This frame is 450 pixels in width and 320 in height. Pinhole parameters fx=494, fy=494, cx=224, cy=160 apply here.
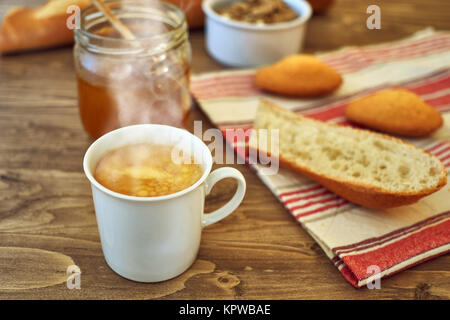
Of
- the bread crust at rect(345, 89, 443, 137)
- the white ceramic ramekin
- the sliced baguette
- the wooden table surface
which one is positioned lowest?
the wooden table surface

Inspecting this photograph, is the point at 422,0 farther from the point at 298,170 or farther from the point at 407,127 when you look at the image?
the point at 298,170

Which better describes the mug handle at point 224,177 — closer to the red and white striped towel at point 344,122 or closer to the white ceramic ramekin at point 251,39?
the red and white striped towel at point 344,122

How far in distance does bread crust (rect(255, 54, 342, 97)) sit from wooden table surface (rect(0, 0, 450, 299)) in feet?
0.64

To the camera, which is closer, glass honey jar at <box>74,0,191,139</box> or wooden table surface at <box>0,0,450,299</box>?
wooden table surface at <box>0,0,450,299</box>

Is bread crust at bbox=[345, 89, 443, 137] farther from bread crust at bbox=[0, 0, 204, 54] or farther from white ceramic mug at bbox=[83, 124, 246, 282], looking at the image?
bread crust at bbox=[0, 0, 204, 54]

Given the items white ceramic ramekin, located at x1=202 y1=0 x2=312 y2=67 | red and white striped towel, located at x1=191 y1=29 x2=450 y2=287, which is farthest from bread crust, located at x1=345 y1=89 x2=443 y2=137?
white ceramic ramekin, located at x1=202 y1=0 x2=312 y2=67

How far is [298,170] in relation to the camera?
94 cm

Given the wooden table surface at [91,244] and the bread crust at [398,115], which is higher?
the bread crust at [398,115]

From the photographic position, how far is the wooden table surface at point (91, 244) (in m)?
0.74

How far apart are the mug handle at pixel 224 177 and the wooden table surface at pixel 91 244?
69mm

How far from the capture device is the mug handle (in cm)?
73

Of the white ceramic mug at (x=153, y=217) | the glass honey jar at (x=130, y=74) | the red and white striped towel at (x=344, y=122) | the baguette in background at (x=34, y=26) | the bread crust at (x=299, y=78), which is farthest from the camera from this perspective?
the baguette in background at (x=34, y=26)

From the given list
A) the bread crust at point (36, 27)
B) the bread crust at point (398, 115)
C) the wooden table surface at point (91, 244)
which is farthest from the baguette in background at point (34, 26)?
the bread crust at point (398, 115)

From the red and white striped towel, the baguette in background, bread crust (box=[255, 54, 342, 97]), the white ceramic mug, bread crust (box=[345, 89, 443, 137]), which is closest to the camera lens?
the white ceramic mug
